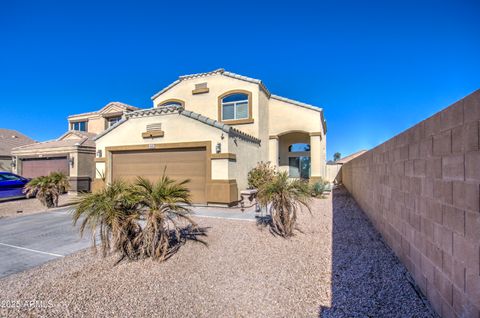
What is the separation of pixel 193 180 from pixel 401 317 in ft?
33.3

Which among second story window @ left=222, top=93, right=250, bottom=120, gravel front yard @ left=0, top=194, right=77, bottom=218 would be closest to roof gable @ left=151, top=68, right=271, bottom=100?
second story window @ left=222, top=93, right=250, bottom=120

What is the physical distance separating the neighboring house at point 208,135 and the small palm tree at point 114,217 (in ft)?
10.6

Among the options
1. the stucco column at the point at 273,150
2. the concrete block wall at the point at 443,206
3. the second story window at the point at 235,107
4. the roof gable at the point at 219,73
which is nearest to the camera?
the concrete block wall at the point at 443,206

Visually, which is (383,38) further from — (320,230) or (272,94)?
(320,230)

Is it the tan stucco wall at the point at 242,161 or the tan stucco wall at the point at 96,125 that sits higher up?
the tan stucco wall at the point at 96,125

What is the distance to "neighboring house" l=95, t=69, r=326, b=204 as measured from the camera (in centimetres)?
1166

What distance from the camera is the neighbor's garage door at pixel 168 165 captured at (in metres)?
12.0

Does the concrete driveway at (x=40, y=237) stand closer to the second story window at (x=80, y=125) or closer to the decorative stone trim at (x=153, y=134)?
the decorative stone trim at (x=153, y=134)

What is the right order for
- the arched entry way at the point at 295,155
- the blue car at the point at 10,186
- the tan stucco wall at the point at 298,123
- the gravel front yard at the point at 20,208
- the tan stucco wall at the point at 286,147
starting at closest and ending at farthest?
the gravel front yard at the point at 20,208 → the blue car at the point at 10,186 → the tan stucco wall at the point at 298,123 → the arched entry way at the point at 295,155 → the tan stucco wall at the point at 286,147

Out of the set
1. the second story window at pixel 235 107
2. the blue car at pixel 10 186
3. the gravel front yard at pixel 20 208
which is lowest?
the gravel front yard at pixel 20 208

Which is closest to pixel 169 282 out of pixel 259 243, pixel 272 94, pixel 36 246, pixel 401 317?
pixel 259 243

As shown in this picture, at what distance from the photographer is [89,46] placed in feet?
54.8

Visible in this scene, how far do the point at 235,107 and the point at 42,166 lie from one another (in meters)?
16.6

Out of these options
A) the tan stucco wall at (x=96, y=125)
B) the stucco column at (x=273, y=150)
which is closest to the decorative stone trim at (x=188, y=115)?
the stucco column at (x=273, y=150)
